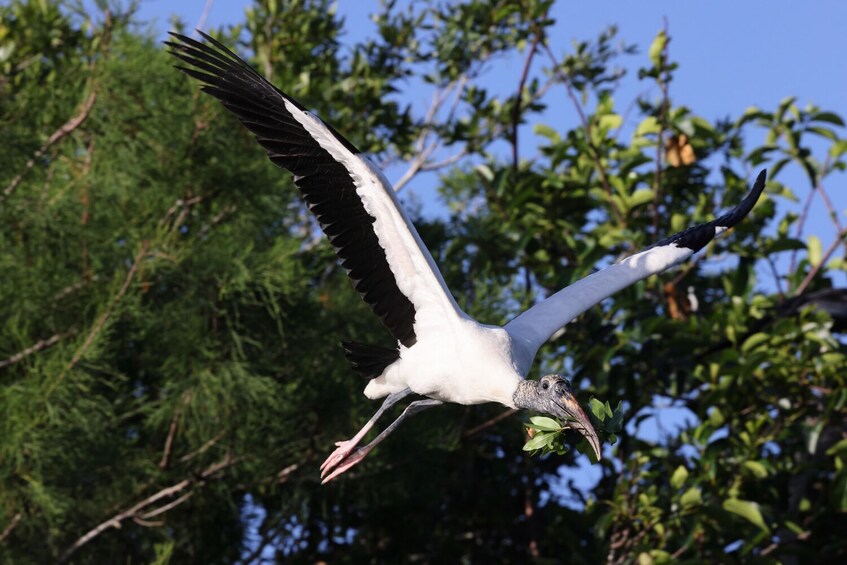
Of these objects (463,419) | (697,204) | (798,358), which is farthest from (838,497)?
(463,419)

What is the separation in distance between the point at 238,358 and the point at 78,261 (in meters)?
1.07

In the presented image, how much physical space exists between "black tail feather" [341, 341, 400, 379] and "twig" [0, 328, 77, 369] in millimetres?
2488

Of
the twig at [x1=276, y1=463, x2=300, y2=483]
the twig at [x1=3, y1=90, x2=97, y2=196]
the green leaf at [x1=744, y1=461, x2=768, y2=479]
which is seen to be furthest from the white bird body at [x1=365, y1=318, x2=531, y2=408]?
the twig at [x1=3, y1=90, x2=97, y2=196]

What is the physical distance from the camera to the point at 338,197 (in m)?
4.69

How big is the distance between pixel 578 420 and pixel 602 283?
104 centimetres

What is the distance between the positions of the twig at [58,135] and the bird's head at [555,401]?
12.8ft

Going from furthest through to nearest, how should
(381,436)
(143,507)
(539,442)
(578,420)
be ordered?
(143,507)
(381,436)
(578,420)
(539,442)

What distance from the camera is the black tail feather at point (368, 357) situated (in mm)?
4949

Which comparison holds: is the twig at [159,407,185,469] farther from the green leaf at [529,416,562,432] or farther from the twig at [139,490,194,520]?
the green leaf at [529,416,562,432]

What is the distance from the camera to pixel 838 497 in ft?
20.9

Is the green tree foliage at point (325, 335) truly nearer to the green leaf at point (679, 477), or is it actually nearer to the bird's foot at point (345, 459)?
the green leaf at point (679, 477)

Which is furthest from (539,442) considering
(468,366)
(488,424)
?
(488,424)

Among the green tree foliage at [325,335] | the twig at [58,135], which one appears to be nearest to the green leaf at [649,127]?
the green tree foliage at [325,335]

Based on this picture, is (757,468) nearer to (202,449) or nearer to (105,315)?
(202,449)
